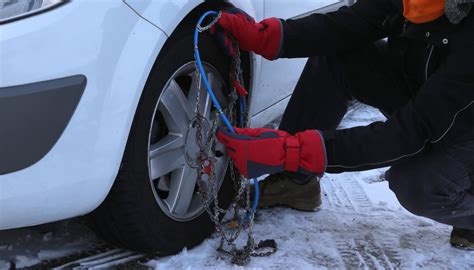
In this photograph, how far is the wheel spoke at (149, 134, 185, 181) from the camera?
5.67ft

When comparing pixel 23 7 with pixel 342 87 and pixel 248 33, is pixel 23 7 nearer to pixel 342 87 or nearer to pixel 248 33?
pixel 248 33

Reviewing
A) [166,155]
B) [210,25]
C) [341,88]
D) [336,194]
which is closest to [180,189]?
[166,155]

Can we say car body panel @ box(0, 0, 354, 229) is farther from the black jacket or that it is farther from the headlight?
the black jacket

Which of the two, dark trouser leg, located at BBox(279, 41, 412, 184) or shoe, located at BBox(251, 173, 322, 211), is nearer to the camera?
dark trouser leg, located at BBox(279, 41, 412, 184)

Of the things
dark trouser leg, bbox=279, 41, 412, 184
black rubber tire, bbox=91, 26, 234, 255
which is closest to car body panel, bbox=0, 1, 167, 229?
black rubber tire, bbox=91, 26, 234, 255

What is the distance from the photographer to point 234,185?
2.05 m

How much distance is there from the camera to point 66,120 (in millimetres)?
1306

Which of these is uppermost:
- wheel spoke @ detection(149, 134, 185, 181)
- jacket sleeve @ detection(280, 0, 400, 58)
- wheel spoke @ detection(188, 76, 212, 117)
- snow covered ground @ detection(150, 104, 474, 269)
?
jacket sleeve @ detection(280, 0, 400, 58)

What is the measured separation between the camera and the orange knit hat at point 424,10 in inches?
60.6

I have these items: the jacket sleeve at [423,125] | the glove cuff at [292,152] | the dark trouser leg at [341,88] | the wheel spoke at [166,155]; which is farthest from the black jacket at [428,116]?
the wheel spoke at [166,155]

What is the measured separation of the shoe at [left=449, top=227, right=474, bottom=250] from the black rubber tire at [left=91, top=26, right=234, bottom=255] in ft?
3.42

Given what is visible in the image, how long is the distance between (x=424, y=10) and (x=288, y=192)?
1.01 m

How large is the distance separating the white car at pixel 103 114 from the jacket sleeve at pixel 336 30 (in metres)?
0.31

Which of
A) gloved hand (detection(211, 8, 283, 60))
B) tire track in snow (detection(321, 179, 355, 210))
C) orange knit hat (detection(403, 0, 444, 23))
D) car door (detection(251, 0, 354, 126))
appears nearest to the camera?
orange knit hat (detection(403, 0, 444, 23))
